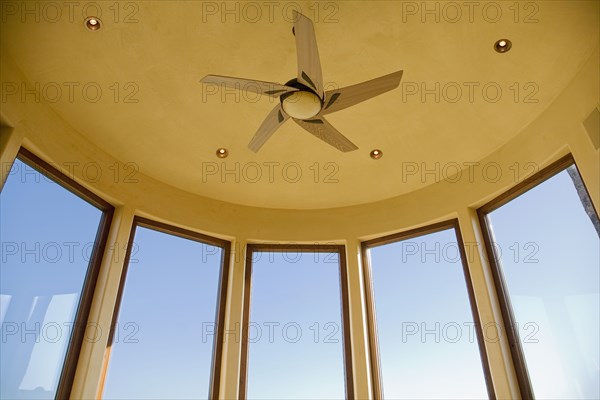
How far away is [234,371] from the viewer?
3.85 metres

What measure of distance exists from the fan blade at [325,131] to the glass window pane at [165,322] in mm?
2103

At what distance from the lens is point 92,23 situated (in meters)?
2.70

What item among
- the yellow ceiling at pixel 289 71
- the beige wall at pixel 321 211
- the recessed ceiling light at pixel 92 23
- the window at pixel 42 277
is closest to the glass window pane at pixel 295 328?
the beige wall at pixel 321 211

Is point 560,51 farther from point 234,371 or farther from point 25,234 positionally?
point 25,234

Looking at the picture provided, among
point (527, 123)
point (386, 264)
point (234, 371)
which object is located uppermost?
point (527, 123)

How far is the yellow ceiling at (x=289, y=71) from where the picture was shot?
2.68 meters

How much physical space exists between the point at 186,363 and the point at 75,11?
284 cm

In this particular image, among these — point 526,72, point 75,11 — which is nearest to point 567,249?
point 526,72

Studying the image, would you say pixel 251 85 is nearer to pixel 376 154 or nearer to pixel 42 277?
pixel 376 154

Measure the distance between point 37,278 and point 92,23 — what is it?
1.83 m

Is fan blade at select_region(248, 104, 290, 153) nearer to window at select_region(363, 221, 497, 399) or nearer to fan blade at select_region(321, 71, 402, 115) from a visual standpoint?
fan blade at select_region(321, 71, 402, 115)

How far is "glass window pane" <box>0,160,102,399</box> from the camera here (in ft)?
9.54

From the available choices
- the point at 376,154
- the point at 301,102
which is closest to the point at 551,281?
the point at 376,154

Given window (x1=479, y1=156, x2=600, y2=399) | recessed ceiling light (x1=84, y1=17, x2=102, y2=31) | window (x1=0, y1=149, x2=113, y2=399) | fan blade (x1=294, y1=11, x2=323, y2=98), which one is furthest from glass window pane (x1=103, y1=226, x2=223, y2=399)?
window (x1=479, y1=156, x2=600, y2=399)
